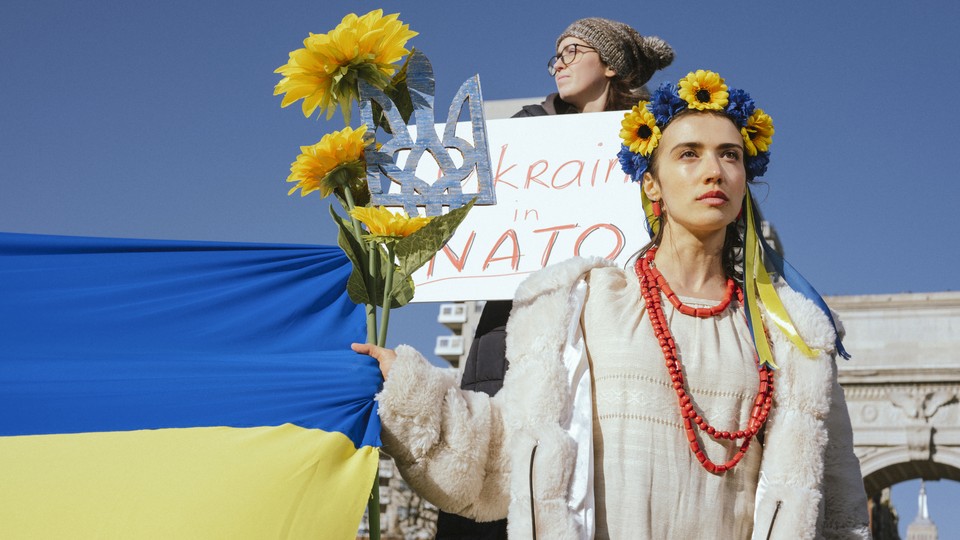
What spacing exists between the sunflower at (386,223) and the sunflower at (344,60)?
298 mm

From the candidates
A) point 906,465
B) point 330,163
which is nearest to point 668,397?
point 330,163

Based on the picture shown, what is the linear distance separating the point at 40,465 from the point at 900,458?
16333mm

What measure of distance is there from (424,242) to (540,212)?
1259 millimetres

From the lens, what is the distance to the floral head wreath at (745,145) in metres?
2.90

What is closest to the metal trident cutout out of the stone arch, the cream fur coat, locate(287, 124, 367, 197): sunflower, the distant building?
locate(287, 124, 367, 197): sunflower

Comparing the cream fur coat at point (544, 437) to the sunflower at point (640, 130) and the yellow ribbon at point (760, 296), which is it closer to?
the yellow ribbon at point (760, 296)

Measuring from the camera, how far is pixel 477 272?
3.71 m

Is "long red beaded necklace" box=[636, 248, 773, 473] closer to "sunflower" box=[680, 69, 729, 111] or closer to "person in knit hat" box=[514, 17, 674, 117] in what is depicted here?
"sunflower" box=[680, 69, 729, 111]

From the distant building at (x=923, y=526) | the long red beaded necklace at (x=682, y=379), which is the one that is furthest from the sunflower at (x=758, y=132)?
the distant building at (x=923, y=526)

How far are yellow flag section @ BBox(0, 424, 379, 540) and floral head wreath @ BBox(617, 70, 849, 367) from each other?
104cm

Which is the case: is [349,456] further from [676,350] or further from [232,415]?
[676,350]

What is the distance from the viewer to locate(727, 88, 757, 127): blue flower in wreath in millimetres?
2928

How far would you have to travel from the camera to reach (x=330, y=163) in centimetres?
274

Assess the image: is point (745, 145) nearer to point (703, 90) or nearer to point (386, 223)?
point (703, 90)
